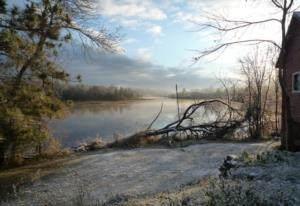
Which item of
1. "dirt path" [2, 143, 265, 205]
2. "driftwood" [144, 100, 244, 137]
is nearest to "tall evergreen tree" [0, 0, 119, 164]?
"dirt path" [2, 143, 265, 205]

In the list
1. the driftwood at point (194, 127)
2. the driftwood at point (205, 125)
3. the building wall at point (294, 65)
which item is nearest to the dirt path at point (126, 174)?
the building wall at point (294, 65)

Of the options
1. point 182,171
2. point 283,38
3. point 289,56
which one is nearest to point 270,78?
point 289,56

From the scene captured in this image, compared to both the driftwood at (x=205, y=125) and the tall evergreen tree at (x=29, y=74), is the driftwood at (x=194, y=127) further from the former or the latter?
the tall evergreen tree at (x=29, y=74)

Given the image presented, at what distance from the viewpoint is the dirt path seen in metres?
9.46

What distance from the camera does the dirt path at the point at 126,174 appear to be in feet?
31.0

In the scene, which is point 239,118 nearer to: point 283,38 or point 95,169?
point 283,38

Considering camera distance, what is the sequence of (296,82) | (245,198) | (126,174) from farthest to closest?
(296,82)
(126,174)
(245,198)

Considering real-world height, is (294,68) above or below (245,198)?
above

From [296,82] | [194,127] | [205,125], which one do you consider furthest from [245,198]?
[205,125]

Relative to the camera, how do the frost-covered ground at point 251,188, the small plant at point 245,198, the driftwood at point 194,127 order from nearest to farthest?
the small plant at point 245,198 → the frost-covered ground at point 251,188 → the driftwood at point 194,127

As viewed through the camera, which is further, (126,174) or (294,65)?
(294,65)

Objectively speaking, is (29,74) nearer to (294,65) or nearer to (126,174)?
(126,174)

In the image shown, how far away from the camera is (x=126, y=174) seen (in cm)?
1170

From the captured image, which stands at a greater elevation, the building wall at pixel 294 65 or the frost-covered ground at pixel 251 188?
the building wall at pixel 294 65
